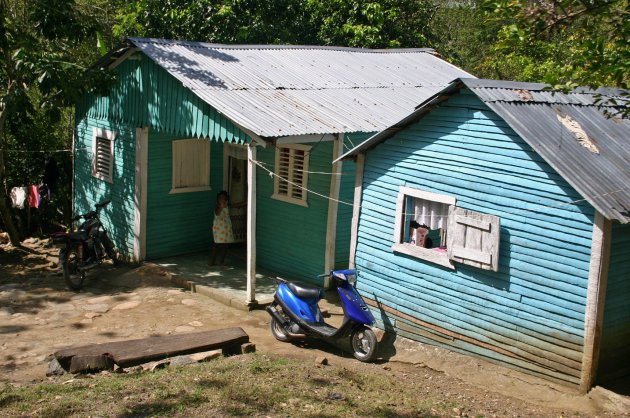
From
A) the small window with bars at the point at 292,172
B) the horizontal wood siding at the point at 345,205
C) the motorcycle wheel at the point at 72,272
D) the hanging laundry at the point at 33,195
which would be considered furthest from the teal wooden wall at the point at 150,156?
the horizontal wood siding at the point at 345,205

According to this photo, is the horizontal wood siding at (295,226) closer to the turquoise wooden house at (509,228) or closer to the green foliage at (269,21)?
the turquoise wooden house at (509,228)

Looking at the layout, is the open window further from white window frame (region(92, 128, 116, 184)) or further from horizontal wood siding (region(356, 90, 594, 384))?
white window frame (region(92, 128, 116, 184))

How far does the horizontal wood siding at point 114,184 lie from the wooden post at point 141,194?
0.22 m

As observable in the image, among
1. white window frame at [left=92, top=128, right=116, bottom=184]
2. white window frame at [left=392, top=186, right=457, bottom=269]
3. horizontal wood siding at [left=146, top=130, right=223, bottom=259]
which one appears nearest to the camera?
white window frame at [left=392, top=186, right=457, bottom=269]

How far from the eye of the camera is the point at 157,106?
12.6 m

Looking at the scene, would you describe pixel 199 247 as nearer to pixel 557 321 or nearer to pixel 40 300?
pixel 40 300

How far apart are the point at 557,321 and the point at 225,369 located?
3829mm

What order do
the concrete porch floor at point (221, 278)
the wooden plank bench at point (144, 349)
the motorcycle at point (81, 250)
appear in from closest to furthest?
1. the wooden plank bench at point (144, 349)
2. the concrete porch floor at point (221, 278)
3. the motorcycle at point (81, 250)

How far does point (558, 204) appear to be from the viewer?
26.4 feet

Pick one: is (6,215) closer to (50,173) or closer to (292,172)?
(50,173)

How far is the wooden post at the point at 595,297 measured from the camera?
770cm

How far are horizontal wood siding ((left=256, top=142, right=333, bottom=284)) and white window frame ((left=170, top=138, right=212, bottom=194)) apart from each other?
4.54 feet

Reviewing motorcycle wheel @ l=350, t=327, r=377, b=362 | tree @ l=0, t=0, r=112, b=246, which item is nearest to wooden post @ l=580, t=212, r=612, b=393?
motorcycle wheel @ l=350, t=327, r=377, b=362

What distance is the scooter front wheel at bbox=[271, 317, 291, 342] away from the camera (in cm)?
998
